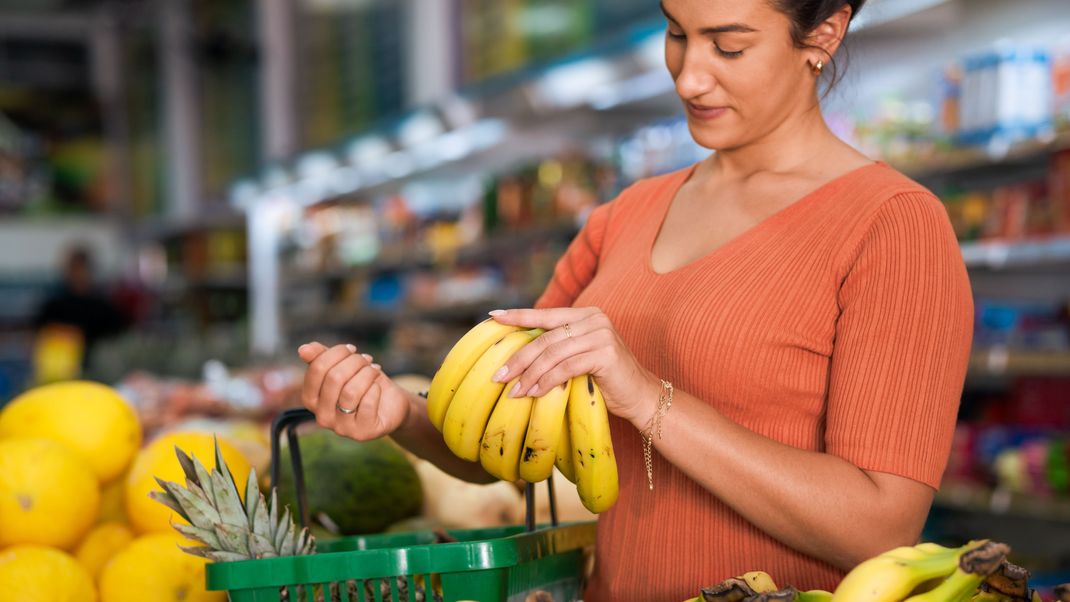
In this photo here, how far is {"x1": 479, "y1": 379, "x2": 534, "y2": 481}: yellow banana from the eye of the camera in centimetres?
120

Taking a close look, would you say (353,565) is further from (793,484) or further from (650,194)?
(650,194)

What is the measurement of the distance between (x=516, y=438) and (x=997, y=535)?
3.97 m

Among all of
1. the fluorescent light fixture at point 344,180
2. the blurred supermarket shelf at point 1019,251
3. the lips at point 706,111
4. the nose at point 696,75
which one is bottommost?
the blurred supermarket shelf at point 1019,251

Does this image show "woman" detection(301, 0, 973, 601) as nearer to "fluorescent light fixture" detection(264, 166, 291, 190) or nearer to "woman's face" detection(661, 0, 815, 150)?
"woman's face" detection(661, 0, 815, 150)

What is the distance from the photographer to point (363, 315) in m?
7.76

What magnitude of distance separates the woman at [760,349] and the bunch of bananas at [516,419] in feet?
0.11

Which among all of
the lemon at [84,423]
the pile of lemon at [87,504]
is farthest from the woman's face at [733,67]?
the lemon at [84,423]

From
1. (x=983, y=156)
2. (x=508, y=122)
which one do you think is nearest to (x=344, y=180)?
(x=508, y=122)

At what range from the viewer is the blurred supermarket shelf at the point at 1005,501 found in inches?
141

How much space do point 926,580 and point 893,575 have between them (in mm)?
57

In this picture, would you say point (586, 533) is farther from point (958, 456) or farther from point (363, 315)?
point (363, 315)

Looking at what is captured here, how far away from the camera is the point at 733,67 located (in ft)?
4.64

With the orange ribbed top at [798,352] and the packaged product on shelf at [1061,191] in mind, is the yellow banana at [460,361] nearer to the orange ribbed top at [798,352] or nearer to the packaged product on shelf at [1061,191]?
the orange ribbed top at [798,352]

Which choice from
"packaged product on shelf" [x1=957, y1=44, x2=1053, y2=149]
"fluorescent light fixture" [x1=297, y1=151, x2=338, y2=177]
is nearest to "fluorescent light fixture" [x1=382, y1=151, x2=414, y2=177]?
"fluorescent light fixture" [x1=297, y1=151, x2=338, y2=177]
